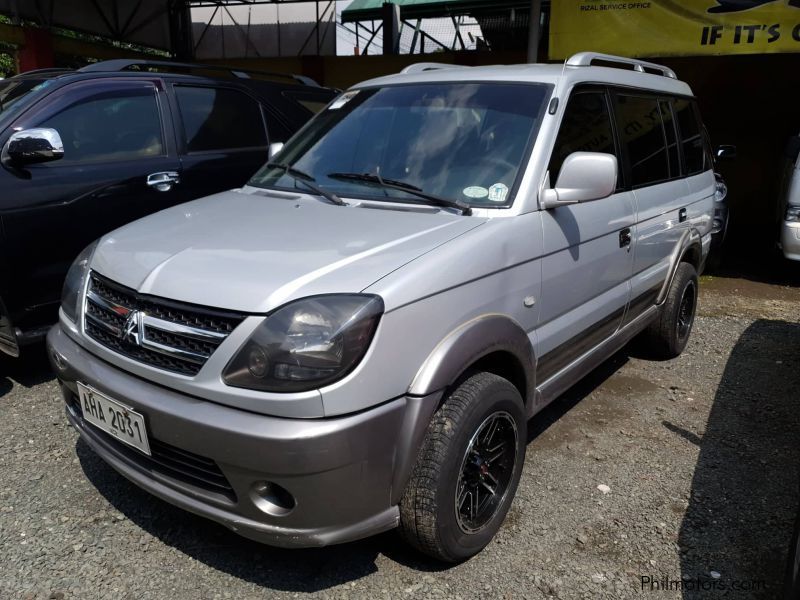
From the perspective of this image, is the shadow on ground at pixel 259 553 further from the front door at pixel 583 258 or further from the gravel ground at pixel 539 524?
the front door at pixel 583 258

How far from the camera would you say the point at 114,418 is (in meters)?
2.20

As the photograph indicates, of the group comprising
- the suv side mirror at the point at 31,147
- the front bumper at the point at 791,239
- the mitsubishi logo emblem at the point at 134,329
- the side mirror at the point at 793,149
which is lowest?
the front bumper at the point at 791,239

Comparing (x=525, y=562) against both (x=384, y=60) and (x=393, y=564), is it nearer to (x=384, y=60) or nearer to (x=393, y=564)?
(x=393, y=564)

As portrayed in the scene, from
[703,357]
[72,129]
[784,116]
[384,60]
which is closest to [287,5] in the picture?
[384,60]

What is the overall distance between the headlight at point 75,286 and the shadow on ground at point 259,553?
834 mm

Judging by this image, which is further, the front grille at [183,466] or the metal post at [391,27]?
the metal post at [391,27]

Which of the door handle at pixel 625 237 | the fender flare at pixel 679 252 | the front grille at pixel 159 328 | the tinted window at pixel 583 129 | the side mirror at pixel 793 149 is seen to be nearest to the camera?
the front grille at pixel 159 328

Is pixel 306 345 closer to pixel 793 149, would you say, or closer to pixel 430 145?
pixel 430 145

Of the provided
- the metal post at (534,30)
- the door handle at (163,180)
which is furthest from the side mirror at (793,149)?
the door handle at (163,180)

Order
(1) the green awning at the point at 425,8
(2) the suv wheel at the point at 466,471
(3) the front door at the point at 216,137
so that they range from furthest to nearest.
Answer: (1) the green awning at the point at 425,8 → (3) the front door at the point at 216,137 → (2) the suv wheel at the point at 466,471

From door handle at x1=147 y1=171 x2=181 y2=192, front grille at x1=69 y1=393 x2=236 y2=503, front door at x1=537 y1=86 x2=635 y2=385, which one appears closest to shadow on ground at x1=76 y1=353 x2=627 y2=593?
front grille at x1=69 y1=393 x2=236 y2=503

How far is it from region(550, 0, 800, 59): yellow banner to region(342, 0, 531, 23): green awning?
4044 mm

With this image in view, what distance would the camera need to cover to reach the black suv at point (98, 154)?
11.7ft

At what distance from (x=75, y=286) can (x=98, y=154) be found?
6.01 feet
